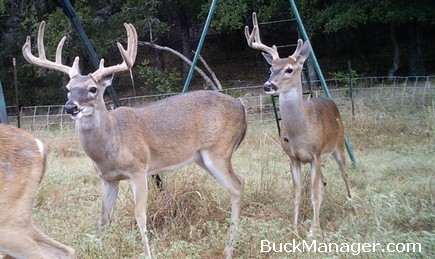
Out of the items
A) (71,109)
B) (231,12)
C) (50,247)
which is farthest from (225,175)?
(231,12)

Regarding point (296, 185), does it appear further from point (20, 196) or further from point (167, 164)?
point (20, 196)

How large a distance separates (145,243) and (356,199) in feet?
7.07

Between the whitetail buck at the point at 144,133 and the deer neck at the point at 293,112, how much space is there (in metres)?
0.45

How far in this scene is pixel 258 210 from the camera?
6.72m

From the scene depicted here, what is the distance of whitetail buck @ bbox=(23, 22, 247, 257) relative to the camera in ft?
18.1

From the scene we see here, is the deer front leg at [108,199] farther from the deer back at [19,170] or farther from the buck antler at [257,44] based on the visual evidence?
A: the buck antler at [257,44]

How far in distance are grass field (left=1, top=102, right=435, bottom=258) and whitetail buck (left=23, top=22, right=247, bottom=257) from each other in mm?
260

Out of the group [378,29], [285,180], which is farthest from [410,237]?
[378,29]

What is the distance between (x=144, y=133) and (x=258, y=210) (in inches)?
64.6

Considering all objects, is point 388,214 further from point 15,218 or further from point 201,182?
point 15,218

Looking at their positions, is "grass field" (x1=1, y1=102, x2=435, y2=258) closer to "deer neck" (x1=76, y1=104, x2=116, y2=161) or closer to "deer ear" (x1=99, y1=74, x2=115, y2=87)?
"deer neck" (x1=76, y1=104, x2=116, y2=161)

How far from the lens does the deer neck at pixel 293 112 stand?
21.1 ft

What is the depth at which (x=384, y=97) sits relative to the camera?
47.8ft

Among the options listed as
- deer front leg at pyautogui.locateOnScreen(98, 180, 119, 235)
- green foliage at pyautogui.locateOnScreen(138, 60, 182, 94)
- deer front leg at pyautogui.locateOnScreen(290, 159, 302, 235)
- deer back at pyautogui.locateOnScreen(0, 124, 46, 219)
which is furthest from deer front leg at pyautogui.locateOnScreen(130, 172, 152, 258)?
green foliage at pyautogui.locateOnScreen(138, 60, 182, 94)
